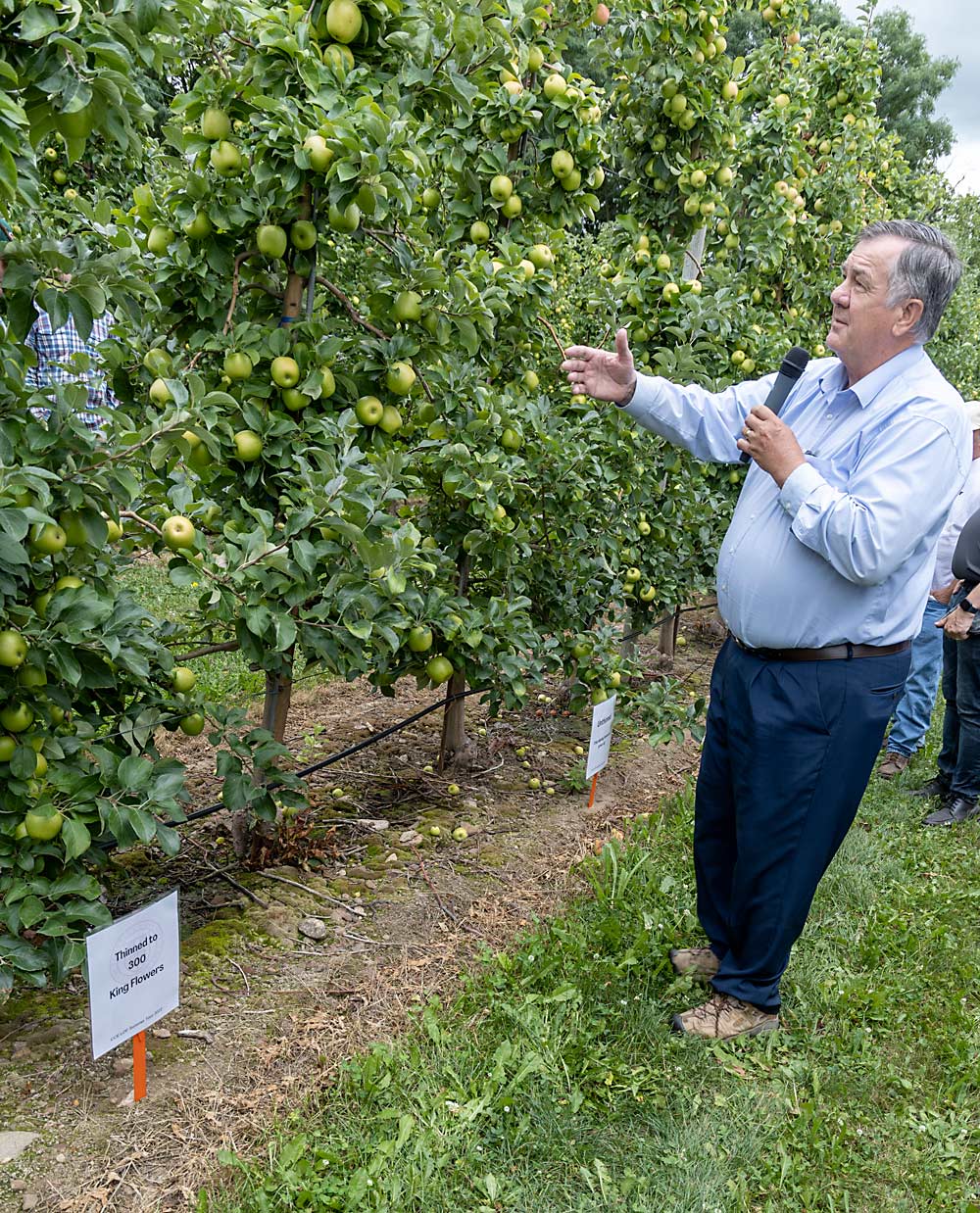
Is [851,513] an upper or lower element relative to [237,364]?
lower

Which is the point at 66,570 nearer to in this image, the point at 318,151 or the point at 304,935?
the point at 318,151

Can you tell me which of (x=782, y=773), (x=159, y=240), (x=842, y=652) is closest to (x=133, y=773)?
(x=159, y=240)

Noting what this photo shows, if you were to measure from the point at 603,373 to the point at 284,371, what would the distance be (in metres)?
0.87

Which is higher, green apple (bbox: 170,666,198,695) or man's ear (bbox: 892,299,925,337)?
man's ear (bbox: 892,299,925,337)

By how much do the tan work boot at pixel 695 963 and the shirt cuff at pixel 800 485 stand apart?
1416 millimetres

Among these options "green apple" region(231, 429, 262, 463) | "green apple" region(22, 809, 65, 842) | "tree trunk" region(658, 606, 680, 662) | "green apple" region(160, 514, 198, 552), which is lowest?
"tree trunk" region(658, 606, 680, 662)

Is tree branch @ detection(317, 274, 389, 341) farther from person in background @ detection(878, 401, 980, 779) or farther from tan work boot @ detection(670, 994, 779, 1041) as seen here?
person in background @ detection(878, 401, 980, 779)

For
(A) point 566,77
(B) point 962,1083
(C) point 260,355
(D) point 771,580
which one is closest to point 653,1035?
(B) point 962,1083

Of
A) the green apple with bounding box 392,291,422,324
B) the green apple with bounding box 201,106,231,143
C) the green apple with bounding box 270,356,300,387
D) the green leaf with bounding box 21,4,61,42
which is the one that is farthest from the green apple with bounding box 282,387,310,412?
the green leaf with bounding box 21,4,61,42

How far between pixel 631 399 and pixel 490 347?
733 millimetres

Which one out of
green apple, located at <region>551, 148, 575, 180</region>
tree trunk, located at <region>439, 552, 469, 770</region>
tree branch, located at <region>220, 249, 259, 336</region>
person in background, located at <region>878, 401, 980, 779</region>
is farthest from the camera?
person in background, located at <region>878, 401, 980, 779</region>

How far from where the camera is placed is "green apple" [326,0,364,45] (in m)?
2.28

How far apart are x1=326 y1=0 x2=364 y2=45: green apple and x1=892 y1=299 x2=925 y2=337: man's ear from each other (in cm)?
144

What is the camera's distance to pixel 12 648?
1756 mm
